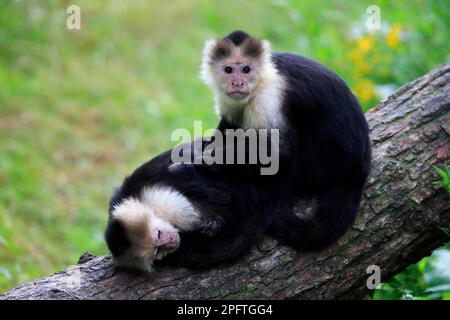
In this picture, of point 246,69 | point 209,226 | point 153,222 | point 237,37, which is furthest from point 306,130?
point 153,222

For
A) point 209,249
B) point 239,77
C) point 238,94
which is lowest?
point 209,249

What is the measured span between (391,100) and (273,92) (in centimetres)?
119

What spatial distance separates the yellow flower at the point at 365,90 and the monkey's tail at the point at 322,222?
3375 millimetres

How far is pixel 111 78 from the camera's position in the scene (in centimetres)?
916

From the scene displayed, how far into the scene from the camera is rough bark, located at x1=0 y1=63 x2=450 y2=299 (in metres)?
3.92

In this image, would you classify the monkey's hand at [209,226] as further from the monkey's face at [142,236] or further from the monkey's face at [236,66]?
the monkey's face at [236,66]

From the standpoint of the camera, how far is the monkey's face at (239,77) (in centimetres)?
467

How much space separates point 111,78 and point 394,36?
3.98 meters

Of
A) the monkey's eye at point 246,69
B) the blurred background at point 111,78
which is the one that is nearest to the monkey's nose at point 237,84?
the monkey's eye at point 246,69

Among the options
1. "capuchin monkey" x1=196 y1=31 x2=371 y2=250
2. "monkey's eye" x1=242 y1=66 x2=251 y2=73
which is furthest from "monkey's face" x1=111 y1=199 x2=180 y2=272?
"monkey's eye" x1=242 y1=66 x2=251 y2=73

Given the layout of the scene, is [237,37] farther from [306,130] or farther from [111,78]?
[111,78]

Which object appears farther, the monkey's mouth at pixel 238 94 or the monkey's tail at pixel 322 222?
the monkey's mouth at pixel 238 94

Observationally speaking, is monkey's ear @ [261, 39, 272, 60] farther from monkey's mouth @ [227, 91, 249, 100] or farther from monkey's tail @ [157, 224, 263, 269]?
monkey's tail @ [157, 224, 263, 269]

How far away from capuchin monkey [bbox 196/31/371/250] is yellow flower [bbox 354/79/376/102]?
3014mm
